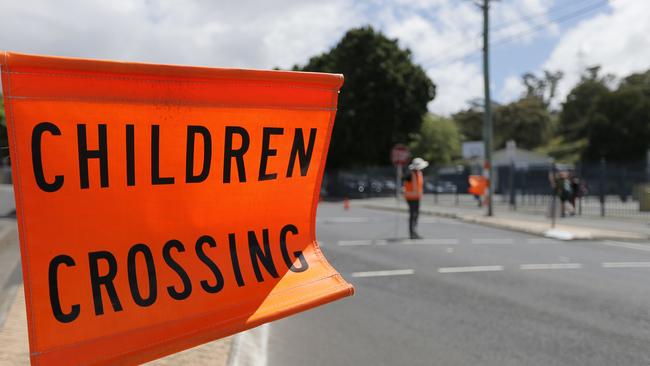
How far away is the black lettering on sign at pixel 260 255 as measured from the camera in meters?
2.60

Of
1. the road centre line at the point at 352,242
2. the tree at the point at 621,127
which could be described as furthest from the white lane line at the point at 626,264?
the tree at the point at 621,127

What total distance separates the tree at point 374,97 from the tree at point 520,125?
4533 centimetres

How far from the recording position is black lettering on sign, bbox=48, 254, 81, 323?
2.10 metres

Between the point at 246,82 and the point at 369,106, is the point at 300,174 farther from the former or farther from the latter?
the point at 369,106

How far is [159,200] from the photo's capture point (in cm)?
232

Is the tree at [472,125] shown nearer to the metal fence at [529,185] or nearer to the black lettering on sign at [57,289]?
the metal fence at [529,185]

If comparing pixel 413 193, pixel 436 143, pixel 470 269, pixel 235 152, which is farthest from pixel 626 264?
pixel 436 143

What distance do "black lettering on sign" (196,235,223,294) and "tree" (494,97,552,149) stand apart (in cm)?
8461

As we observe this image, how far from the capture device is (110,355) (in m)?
2.17

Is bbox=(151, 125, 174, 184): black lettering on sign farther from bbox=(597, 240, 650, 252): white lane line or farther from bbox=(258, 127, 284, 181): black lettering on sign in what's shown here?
bbox=(597, 240, 650, 252): white lane line

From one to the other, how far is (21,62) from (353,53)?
130 feet

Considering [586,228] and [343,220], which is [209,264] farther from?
[343,220]

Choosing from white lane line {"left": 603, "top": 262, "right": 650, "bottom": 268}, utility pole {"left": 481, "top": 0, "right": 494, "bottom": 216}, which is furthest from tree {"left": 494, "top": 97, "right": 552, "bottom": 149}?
white lane line {"left": 603, "top": 262, "right": 650, "bottom": 268}

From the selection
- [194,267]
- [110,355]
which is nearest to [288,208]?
[194,267]
